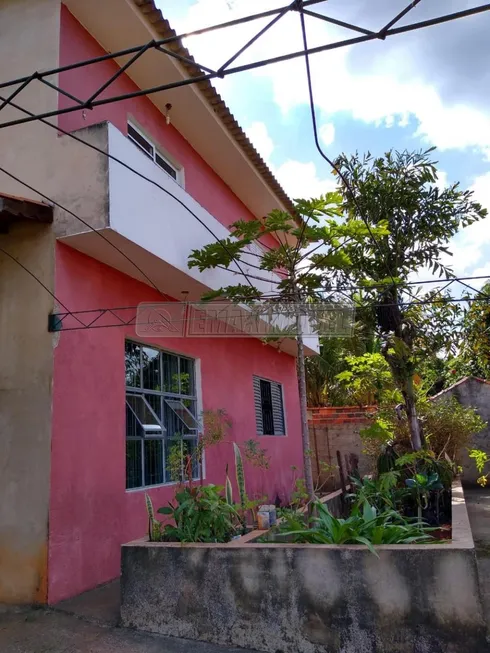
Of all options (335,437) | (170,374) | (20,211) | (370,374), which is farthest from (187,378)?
(335,437)

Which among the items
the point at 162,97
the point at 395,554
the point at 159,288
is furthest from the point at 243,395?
the point at 395,554

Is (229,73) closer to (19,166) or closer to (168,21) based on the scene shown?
(19,166)

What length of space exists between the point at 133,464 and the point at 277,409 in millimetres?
5972

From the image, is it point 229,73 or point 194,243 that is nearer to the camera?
point 229,73

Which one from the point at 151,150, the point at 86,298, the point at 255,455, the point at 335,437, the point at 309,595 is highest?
the point at 151,150

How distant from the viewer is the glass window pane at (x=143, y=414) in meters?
6.28

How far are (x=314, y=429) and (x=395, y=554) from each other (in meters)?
9.69

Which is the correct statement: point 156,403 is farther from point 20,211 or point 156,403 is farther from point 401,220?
point 401,220

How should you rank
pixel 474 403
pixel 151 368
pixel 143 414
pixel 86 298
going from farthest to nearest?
pixel 474 403 → pixel 151 368 → pixel 143 414 → pixel 86 298

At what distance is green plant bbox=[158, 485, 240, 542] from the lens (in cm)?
444

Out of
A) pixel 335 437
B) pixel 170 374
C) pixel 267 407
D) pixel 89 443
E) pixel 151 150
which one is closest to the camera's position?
pixel 89 443

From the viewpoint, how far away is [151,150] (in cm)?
760

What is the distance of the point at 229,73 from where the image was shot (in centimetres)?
262

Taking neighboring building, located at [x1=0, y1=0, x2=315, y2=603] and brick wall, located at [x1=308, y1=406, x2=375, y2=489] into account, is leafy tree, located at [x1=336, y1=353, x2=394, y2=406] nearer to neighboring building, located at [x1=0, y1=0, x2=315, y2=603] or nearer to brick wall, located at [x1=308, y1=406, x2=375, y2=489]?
neighboring building, located at [x1=0, y1=0, x2=315, y2=603]
